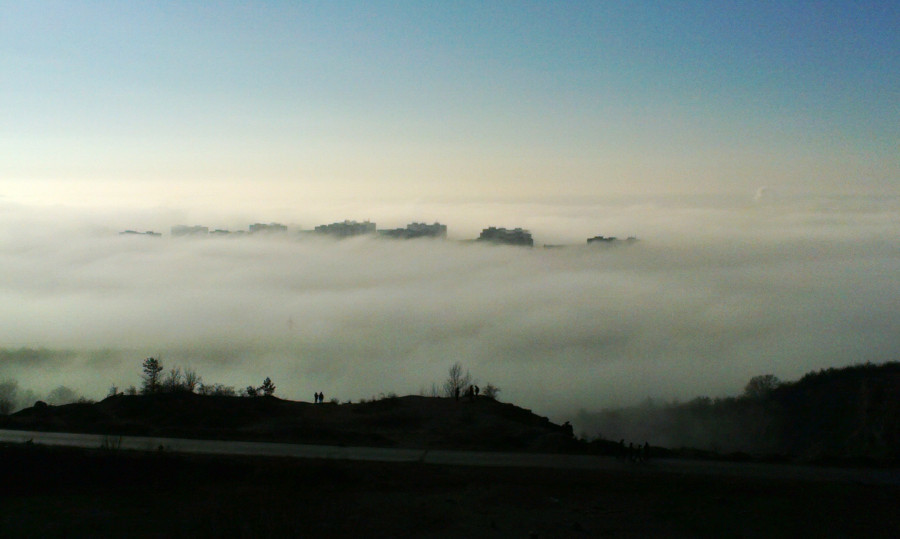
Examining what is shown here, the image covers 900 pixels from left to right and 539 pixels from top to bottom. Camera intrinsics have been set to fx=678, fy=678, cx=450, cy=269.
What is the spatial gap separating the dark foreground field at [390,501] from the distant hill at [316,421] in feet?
21.3

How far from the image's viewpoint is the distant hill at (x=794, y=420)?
1434 inches

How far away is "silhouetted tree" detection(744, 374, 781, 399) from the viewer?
71.2m

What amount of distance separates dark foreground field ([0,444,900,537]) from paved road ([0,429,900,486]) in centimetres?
101

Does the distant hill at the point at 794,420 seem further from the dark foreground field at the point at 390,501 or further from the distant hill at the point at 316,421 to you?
the distant hill at the point at 316,421

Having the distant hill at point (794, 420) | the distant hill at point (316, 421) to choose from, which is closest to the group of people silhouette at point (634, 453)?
the distant hill at point (316, 421)

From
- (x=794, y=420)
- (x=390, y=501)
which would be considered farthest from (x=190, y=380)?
(x=390, y=501)

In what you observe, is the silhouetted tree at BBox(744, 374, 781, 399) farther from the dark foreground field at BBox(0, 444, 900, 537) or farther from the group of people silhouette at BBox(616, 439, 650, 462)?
the dark foreground field at BBox(0, 444, 900, 537)

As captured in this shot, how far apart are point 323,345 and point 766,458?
357 feet

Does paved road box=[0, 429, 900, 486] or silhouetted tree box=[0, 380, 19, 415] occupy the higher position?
silhouetted tree box=[0, 380, 19, 415]

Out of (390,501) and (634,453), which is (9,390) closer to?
(390,501)

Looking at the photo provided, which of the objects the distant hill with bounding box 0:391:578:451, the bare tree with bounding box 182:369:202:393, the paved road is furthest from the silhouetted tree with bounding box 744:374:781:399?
the bare tree with bounding box 182:369:202:393

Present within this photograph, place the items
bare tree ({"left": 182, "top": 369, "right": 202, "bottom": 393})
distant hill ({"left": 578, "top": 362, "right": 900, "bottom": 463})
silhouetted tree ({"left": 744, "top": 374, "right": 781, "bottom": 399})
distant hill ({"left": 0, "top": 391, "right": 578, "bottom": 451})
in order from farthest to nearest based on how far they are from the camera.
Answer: silhouetted tree ({"left": 744, "top": 374, "right": 781, "bottom": 399}) → bare tree ({"left": 182, "top": 369, "right": 202, "bottom": 393}) → distant hill ({"left": 578, "top": 362, "right": 900, "bottom": 463}) → distant hill ({"left": 0, "top": 391, "right": 578, "bottom": 451})

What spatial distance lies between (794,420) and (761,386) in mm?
20944

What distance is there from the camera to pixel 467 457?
24.2m
